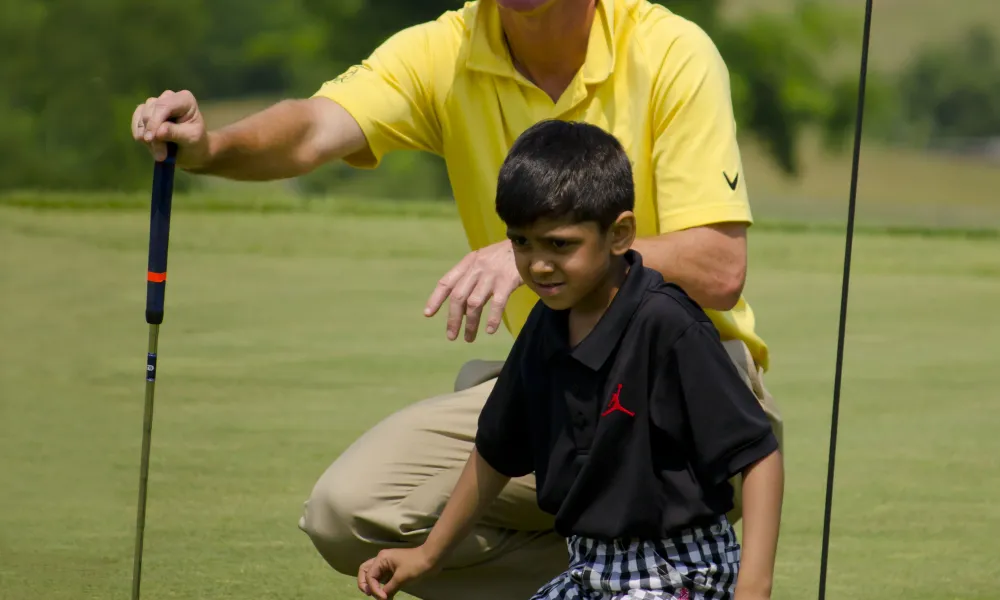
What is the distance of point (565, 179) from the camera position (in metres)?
2.30

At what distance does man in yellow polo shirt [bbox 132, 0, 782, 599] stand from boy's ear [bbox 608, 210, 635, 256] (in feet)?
1.18

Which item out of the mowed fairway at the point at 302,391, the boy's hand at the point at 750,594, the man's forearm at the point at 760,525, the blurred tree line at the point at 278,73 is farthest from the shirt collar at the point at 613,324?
the blurred tree line at the point at 278,73

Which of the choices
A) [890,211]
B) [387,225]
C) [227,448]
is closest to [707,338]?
[227,448]

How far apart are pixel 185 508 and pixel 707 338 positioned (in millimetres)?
2016

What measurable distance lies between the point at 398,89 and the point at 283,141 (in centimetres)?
28

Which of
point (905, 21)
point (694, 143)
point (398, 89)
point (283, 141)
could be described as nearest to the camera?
point (694, 143)

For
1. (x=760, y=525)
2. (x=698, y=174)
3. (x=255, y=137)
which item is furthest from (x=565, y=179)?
(x=255, y=137)

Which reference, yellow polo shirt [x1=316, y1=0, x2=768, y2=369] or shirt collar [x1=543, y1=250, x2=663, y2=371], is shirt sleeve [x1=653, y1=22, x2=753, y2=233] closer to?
yellow polo shirt [x1=316, y1=0, x2=768, y2=369]

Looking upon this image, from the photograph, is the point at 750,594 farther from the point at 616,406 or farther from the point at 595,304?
the point at 595,304

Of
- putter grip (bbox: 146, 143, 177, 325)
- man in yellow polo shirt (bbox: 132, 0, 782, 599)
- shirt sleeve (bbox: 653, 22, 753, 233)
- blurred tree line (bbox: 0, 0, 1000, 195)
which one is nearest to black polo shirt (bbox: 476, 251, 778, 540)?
man in yellow polo shirt (bbox: 132, 0, 782, 599)

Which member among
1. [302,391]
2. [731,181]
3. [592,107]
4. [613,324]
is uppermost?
[592,107]

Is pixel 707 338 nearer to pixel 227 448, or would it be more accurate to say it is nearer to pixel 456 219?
pixel 227 448

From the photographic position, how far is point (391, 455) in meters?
2.95

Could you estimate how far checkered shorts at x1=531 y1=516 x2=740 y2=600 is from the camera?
2320 mm
